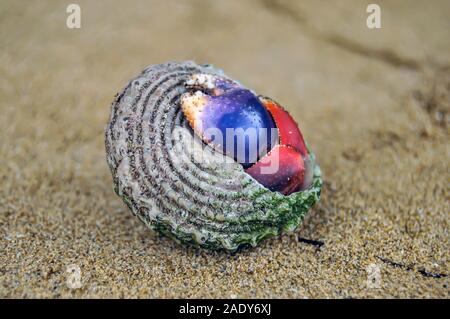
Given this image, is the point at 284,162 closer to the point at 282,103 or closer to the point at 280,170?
the point at 280,170

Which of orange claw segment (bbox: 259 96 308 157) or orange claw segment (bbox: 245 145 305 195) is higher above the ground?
orange claw segment (bbox: 259 96 308 157)

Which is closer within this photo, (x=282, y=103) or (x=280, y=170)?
(x=280, y=170)

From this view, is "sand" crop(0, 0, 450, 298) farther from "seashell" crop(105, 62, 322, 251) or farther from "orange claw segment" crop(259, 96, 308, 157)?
"orange claw segment" crop(259, 96, 308, 157)

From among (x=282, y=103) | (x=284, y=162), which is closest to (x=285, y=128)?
(x=284, y=162)

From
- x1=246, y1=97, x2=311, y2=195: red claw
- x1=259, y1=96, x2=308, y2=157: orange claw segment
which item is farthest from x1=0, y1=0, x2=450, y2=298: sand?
x1=259, y1=96, x2=308, y2=157: orange claw segment

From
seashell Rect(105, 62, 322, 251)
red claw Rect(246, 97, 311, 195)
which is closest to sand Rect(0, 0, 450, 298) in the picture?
seashell Rect(105, 62, 322, 251)

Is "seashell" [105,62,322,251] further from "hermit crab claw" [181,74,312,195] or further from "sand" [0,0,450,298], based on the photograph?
"sand" [0,0,450,298]

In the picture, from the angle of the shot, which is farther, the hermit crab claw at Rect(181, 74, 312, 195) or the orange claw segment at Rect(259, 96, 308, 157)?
the orange claw segment at Rect(259, 96, 308, 157)
